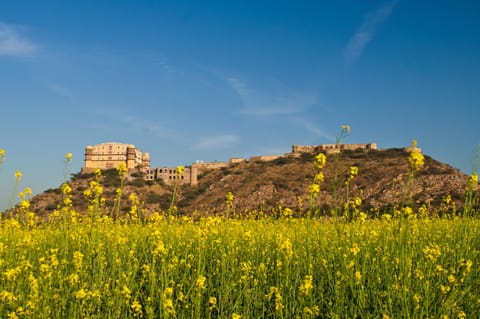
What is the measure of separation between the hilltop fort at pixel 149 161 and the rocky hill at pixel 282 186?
2056 millimetres

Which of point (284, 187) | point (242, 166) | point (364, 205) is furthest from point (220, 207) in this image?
point (242, 166)

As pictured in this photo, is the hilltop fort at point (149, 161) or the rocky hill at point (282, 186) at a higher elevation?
the hilltop fort at point (149, 161)

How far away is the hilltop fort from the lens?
70.4 meters

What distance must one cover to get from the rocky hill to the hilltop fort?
2.06 m

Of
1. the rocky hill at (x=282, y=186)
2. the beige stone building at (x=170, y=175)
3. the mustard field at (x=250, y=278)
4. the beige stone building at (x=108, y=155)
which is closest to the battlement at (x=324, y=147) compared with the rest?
the rocky hill at (x=282, y=186)

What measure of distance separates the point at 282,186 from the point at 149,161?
4517cm

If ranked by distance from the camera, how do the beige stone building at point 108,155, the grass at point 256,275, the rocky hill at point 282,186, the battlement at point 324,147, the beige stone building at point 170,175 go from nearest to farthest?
1. the grass at point 256,275
2. the rocky hill at point 282,186
3. the beige stone building at point 170,175
4. the battlement at point 324,147
5. the beige stone building at point 108,155

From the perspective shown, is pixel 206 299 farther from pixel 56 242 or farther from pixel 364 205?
pixel 364 205

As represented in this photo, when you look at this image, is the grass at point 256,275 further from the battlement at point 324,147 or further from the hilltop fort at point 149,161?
the battlement at point 324,147

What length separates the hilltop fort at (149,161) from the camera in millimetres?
70375

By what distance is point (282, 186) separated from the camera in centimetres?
5272

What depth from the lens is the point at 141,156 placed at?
3627 inches

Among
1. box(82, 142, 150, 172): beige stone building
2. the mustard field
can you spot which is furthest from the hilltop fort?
the mustard field

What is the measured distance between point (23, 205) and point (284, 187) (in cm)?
4543
